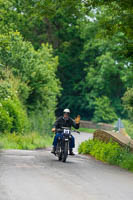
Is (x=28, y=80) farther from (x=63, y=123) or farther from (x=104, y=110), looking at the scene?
(x=104, y=110)

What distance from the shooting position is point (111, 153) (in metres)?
18.7

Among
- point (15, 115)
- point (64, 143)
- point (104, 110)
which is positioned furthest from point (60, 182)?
point (104, 110)

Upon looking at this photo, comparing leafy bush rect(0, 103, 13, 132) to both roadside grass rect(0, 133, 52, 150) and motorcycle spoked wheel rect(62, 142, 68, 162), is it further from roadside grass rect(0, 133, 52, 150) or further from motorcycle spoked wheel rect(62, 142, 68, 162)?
motorcycle spoked wheel rect(62, 142, 68, 162)

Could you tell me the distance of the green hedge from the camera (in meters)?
17.0

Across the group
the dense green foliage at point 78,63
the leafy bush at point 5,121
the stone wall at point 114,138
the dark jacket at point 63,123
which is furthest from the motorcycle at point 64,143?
the dense green foliage at point 78,63

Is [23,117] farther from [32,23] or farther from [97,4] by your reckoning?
[32,23]

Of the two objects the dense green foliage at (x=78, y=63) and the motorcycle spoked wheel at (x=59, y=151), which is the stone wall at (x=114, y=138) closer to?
the motorcycle spoked wheel at (x=59, y=151)

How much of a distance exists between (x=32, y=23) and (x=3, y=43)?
139ft

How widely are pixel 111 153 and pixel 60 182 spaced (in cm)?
735

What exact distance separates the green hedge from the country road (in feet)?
6.23

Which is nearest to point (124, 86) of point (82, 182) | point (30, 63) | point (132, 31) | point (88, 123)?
point (88, 123)

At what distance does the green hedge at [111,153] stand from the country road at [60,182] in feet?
6.23

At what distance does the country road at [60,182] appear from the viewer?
9820mm

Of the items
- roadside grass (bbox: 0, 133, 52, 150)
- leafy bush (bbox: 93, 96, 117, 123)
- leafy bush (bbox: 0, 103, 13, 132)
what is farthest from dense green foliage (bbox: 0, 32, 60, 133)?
leafy bush (bbox: 93, 96, 117, 123)
